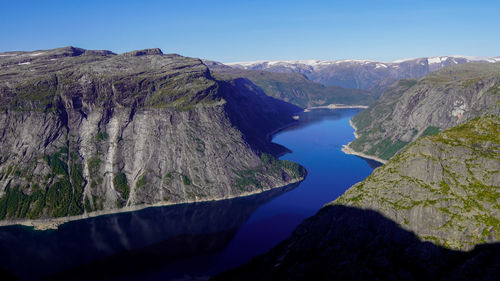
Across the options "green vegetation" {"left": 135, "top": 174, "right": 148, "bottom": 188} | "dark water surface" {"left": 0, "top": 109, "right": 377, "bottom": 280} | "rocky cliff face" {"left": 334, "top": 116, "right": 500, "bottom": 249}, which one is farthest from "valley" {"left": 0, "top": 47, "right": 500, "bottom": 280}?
"dark water surface" {"left": 0, "top": 109, "right": 377, "bottom": 280}

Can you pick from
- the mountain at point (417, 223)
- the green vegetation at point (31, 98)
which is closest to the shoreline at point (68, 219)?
the green vegetation at point (31, 98)

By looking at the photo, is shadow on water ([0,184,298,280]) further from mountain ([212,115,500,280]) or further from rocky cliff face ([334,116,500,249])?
rocky cliff face ([334,116,500,249])

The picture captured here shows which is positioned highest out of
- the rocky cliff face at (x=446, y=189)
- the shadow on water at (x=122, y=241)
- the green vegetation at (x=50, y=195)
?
the rocky cliff face at (x=446, y=189)

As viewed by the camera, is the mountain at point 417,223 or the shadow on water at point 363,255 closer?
the shadow on water at point 363,255

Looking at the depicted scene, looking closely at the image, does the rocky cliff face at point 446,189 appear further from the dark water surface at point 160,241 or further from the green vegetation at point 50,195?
the green vegetation at point 50,195

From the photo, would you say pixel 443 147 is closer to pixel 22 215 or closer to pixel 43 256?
pixel 43 256

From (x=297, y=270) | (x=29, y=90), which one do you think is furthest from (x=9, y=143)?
(x=297, y=270)

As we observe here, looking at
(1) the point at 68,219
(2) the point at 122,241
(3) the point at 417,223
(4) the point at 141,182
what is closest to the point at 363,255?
(3) the point at 417,223
